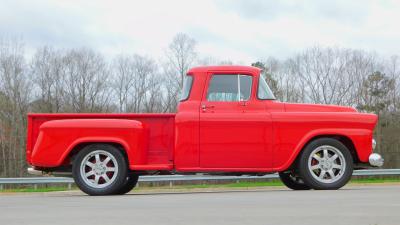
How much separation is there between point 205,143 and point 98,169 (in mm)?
1690

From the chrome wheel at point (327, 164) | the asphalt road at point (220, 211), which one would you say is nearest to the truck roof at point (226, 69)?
the chrome wheel at point (327, 164)

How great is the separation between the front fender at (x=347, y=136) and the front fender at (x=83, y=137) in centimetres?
219

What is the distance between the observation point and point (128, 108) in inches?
2026

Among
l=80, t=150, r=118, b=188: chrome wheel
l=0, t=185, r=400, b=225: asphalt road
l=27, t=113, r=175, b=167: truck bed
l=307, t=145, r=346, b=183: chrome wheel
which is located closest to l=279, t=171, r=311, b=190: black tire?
l=307, t=145, r=346, b=183: chrome wheel

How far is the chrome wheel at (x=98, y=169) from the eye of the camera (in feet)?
29.7

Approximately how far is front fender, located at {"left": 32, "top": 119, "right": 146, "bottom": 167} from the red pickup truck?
15 millimetres

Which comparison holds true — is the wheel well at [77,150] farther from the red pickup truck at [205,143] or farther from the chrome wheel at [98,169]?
the chrome wheel at [98,169]

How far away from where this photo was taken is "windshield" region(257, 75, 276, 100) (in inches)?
→ 373

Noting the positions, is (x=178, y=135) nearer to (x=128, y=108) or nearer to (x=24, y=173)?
(x=24, y=173)

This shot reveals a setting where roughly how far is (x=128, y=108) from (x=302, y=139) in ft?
141

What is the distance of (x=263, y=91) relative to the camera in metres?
9.55

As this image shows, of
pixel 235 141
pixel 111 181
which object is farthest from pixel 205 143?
pixel 111 181

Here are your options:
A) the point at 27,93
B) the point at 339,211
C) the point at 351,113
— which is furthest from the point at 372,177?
the point at 27,93

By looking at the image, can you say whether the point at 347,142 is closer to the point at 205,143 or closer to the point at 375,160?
the point at 375,160
